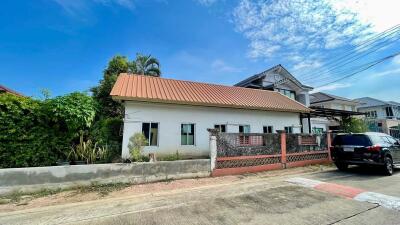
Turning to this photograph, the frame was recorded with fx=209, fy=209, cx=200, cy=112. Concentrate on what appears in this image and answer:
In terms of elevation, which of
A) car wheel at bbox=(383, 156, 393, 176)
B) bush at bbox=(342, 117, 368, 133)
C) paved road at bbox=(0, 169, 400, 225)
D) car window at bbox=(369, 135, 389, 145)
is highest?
bush at bbox=(342, 117, 368, 133)

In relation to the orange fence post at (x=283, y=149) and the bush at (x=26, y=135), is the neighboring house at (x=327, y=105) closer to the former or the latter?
the orange fence post at (x=283, y=149)

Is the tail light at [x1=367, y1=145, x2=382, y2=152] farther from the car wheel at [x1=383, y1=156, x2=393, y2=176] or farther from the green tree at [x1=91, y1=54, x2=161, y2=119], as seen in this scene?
the green tree at [x1=91, y1=54, x2=161, y2=119]

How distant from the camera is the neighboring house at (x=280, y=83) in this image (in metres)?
23.3

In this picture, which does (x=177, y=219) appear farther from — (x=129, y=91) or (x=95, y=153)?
(x=129, y=91)

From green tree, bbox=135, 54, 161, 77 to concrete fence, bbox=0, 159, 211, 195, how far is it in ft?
64.0

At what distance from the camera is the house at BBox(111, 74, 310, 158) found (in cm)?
1156

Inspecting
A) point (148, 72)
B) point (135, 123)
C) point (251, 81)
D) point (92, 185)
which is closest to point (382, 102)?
point (251, 81)

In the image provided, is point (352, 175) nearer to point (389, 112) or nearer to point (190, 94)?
point (190, 94)

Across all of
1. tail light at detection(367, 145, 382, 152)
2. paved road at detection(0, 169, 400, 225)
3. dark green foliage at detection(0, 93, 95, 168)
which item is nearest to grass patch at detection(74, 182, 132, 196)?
paved road at detection(0, 169, 400, 225)

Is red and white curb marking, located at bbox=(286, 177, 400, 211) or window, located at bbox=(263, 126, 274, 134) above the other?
window, located at bbox=(263, 126, 274, 134)

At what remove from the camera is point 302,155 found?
11.8 metres

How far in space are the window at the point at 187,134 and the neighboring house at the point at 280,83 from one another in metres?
13.2

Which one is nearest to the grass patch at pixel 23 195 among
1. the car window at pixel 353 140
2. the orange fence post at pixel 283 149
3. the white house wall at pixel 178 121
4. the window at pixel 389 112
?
the white house wall at pixel 178 121

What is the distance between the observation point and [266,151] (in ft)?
35.2
